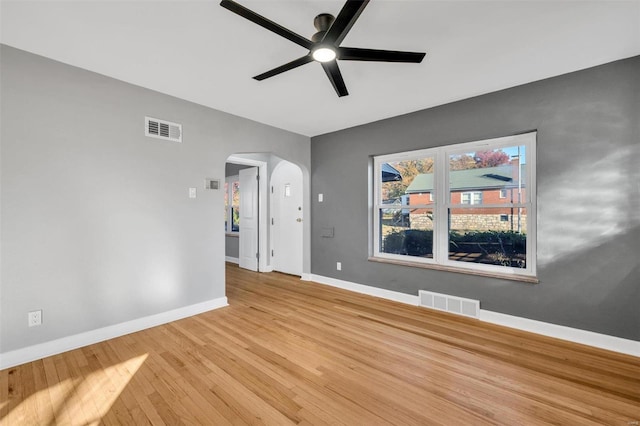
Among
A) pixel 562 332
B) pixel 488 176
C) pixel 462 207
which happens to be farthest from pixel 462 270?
pixel 488 176

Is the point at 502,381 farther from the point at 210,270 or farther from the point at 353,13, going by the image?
the point at 210,270

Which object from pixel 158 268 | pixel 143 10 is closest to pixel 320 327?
pixel 158 268

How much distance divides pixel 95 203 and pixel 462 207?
3930 mm

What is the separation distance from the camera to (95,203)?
2.59 metres

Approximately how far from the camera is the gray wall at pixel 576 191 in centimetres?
240

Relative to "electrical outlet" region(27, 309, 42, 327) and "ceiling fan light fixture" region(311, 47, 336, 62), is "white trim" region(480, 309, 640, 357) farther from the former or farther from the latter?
"electrical outlet" region(27, 309, 42, 327)

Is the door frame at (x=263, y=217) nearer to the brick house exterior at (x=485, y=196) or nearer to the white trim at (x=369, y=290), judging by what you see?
the white trim at (x=369, y=290)

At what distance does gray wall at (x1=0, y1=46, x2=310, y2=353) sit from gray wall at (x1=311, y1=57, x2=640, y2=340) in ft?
9.74

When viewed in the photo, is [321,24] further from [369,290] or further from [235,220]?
[235,220]

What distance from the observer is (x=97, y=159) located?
8.56 feet

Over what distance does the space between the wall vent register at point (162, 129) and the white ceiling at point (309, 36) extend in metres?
0.35

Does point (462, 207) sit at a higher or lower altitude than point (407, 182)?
lower

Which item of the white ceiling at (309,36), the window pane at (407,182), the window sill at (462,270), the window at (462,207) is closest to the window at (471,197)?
the window at (462,207)

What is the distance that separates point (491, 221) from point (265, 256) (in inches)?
155
